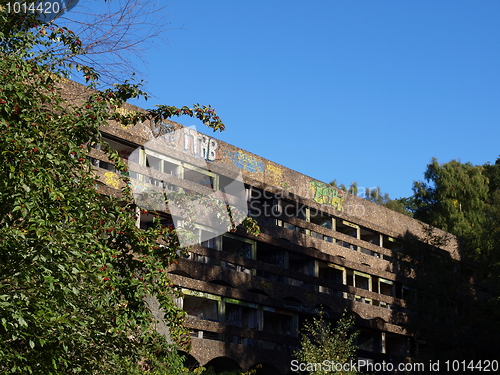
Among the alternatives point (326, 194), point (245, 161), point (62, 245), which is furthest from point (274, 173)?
point (62, 245)

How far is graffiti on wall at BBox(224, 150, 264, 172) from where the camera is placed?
35.6 meters

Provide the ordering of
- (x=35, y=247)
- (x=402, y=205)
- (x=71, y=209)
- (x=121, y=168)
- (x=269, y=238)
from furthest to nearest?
(x=402, y=205) < (x=269, y=238) < (x=121, y=168) < (x=71, y=209) < (x=35, y=247)

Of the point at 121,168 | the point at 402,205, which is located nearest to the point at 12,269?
the point at 121,168

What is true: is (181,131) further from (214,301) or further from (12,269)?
(12,269)

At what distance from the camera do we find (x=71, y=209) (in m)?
9.45

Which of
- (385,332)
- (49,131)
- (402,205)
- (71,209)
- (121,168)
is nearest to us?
(71,209)

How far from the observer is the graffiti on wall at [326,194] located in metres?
40.8

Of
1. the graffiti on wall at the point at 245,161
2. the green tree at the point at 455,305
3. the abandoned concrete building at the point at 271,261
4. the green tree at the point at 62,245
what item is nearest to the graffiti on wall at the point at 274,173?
the abandoned concrete building at the point at 271,261

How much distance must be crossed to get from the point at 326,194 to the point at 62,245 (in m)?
34.1

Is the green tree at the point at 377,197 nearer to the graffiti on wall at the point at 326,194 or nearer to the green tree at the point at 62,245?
the graffiti on wall at the point at 326,194

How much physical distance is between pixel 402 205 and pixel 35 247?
194ft

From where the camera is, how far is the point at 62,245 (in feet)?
27.7

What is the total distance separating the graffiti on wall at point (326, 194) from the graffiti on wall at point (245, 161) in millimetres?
4998

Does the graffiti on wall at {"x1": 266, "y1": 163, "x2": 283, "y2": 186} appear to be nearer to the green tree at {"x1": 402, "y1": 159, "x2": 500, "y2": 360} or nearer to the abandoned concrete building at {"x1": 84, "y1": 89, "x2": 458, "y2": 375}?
the abandoned concrete building at {"x1": 84, "y1": 89, "x2": 458, "y2": 375}
